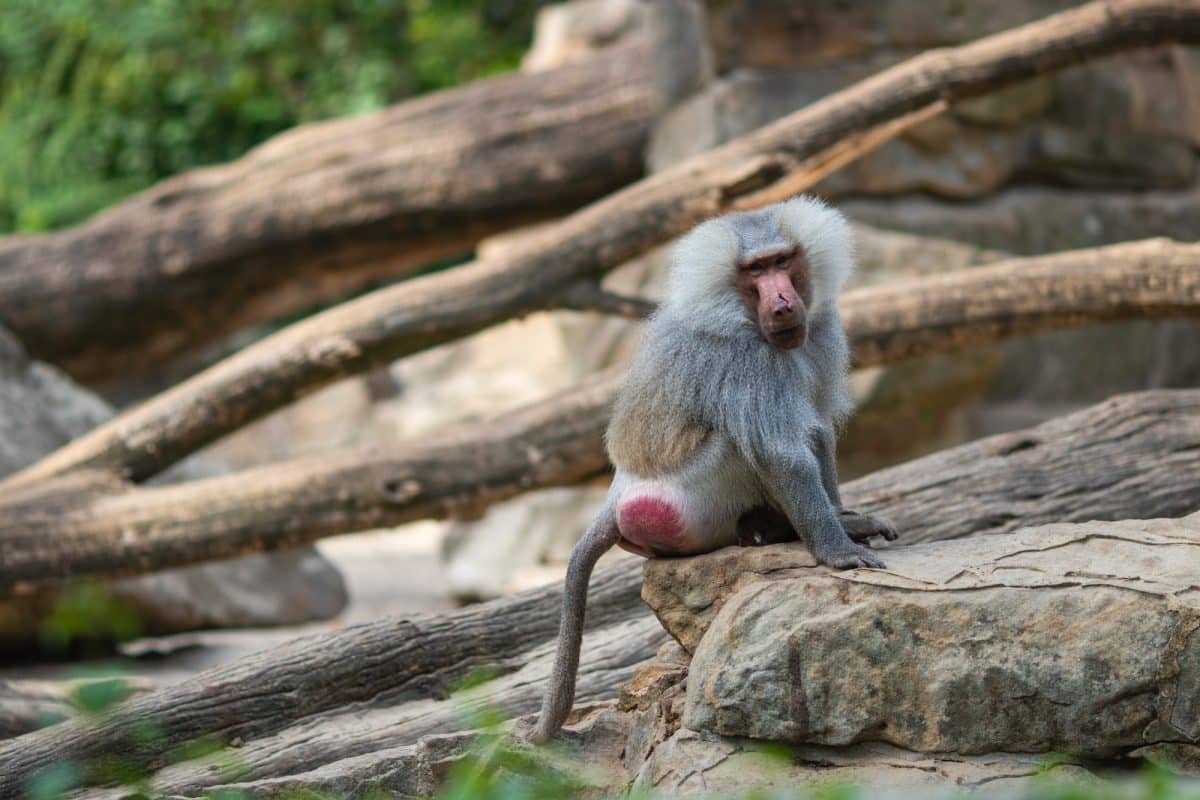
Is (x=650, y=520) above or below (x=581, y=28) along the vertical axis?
below

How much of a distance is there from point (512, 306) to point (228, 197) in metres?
3.25

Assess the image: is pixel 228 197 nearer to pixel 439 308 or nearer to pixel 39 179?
pixel 439 308

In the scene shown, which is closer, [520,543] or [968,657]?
[968,657]

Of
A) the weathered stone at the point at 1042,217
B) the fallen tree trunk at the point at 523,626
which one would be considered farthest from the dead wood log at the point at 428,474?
the weathered stone at the point at 1042,217

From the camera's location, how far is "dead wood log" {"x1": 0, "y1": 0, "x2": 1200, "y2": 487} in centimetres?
502

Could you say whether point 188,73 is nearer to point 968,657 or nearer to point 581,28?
point 581,28

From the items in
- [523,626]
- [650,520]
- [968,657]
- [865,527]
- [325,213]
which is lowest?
[523,626]

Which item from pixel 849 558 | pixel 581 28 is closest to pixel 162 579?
pixel 849 558

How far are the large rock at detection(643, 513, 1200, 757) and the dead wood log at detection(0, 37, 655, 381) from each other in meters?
4.86

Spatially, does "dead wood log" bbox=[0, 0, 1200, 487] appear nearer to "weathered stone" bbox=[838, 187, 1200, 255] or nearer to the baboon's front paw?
"weathered stone" bbox=[838, 187, 1200, 255]

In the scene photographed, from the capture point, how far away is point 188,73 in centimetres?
1271

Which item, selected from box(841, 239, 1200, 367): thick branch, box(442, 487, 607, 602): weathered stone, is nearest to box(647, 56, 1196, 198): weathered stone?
box(841, 239, 1200, 367): thick branch

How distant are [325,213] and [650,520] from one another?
16.2 ft

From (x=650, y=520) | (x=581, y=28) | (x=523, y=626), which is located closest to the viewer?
(x=650, y=520)
